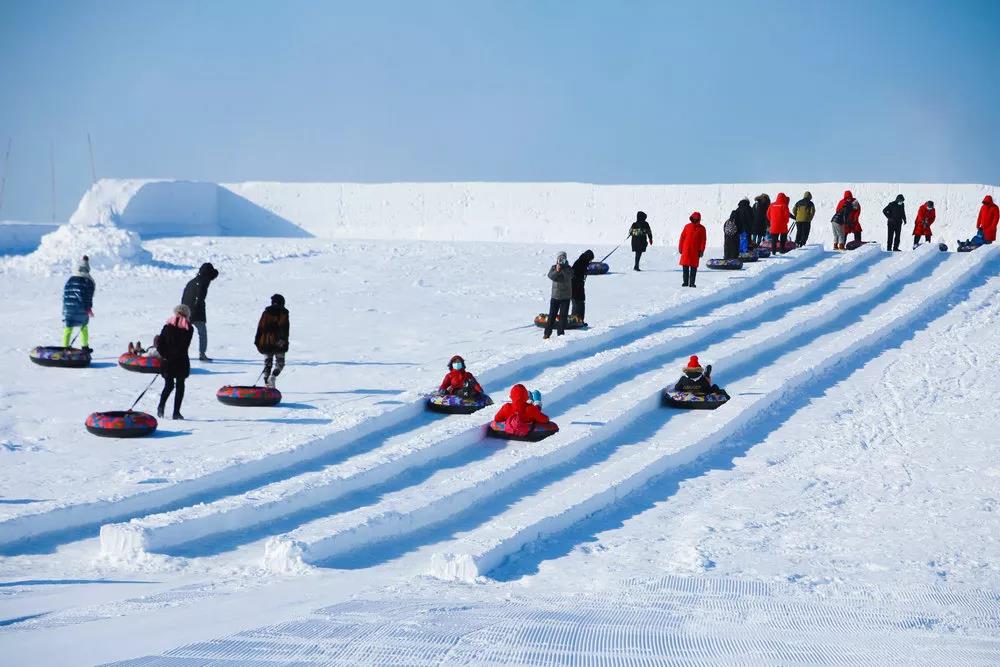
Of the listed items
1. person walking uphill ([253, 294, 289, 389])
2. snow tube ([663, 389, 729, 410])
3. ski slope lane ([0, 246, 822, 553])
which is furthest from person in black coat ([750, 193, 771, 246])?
person walking uphill ([253, 294, 289, 389])

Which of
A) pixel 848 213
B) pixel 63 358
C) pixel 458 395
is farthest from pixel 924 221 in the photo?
pixel 63 358

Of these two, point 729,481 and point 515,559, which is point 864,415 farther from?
point 515,559

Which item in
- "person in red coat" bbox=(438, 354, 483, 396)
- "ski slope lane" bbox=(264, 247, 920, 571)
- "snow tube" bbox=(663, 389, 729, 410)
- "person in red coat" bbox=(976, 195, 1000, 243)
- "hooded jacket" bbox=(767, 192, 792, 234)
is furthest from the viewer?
"person in red coat" bbox=(976, 195, 1000, 243)

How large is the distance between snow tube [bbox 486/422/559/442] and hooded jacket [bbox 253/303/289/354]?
294 cm

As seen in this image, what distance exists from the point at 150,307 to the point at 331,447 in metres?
11.0

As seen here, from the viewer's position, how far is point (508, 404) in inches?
548

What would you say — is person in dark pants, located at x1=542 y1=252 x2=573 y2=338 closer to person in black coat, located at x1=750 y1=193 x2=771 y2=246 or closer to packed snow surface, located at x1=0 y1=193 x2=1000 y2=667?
packed snow surface, located at x1=0 y1=193 x2=1000 y2=667

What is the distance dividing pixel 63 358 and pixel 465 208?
74.2 ft

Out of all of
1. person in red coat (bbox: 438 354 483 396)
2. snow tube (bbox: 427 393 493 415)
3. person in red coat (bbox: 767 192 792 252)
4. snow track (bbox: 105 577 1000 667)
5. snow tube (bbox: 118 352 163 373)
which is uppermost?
person in red coat (bbox: 767 192 792 252)

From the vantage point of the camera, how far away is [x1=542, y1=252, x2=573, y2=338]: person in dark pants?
1789 cm

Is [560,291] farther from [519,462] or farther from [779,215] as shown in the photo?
[779,215]

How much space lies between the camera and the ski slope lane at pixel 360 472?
10031 mm

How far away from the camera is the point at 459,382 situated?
48.4 ft

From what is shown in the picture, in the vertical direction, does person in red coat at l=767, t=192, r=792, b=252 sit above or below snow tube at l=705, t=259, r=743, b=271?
above
